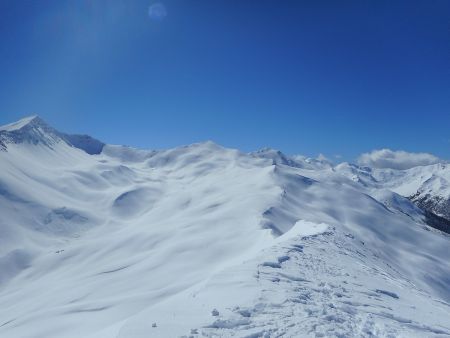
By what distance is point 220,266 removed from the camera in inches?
1629

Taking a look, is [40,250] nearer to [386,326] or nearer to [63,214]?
[63,214]

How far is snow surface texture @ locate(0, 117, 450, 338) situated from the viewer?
12.6 metres

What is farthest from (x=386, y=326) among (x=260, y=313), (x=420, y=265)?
(x=420, y=265)

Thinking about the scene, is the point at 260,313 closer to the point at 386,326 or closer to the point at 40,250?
the point at 386,326

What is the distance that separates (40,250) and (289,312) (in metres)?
108

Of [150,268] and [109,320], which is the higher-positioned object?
[150,268]

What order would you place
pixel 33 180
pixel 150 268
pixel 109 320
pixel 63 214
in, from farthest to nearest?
1. pixel 33 180
2. pixel 63 214
3. pixel 150 268
4. pixel 109 320

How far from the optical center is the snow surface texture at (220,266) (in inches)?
498

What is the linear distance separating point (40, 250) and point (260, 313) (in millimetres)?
107580

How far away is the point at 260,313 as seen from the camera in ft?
41.0

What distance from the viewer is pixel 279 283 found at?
15648mm

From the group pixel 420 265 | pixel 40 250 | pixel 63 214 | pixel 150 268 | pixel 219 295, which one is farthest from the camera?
pixel 63 214

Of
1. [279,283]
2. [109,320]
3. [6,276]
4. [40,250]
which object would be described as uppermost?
[40,250]

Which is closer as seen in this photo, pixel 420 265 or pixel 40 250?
pixel 420 265
